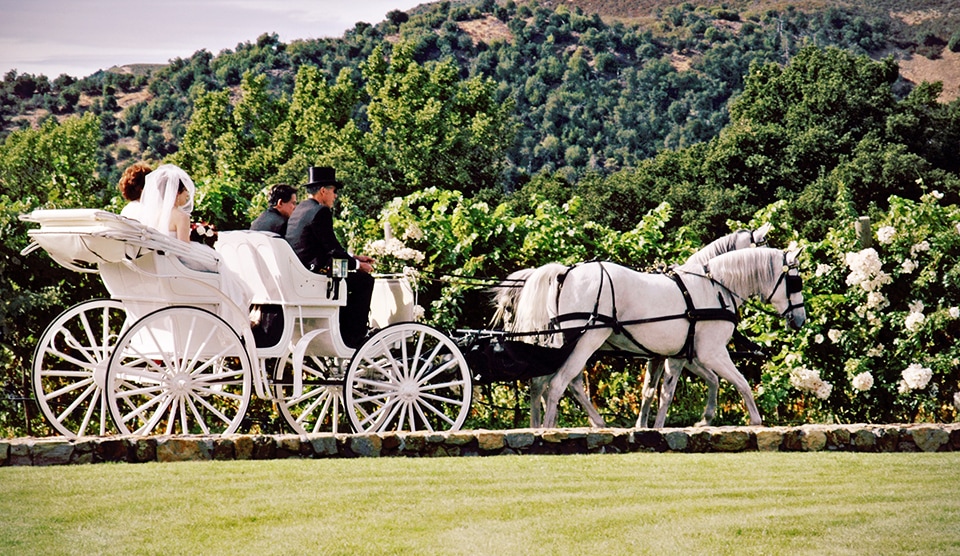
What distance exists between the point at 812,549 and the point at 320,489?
8.63 ft

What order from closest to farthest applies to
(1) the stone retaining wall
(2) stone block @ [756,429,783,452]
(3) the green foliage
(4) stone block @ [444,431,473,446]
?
1. (1) the stone retaining wall
2. (4) stone block @ [444,431,473,446]
3. (2) stone block @ [756,429,783,452]
4. (3) the green foliage

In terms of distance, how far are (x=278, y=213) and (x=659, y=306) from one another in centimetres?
311

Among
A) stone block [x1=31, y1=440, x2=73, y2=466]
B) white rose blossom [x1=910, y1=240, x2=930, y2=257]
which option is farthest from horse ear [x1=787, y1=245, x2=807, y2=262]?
stone block [x1=31, y1=440, x2=73, y2=466]

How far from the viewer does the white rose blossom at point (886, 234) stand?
440 inches

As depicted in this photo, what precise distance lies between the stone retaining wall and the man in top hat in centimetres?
131

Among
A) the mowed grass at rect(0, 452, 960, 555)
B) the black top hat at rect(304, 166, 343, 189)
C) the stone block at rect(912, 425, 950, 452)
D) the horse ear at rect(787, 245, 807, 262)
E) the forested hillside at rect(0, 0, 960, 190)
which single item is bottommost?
the mowed grass at rect(0, 452, 960, 555)

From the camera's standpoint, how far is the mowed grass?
→ 5.77 meters

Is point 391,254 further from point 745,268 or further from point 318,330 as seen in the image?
point 745,268

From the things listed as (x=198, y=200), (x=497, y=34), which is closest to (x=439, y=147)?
(x=198, y=200)

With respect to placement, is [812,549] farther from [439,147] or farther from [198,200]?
[439,147]

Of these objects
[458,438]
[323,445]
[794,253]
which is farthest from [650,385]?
[323,445]

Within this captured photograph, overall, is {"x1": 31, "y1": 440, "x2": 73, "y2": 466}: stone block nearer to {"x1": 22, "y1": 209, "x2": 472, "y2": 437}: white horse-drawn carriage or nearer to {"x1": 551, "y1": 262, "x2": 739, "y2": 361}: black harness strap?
{"x1": 22, "y1": 209, "x2": 472, "y2": 437}: white horse-drawn carriage

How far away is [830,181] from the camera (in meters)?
41.6

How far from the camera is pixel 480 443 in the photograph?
8.48m
